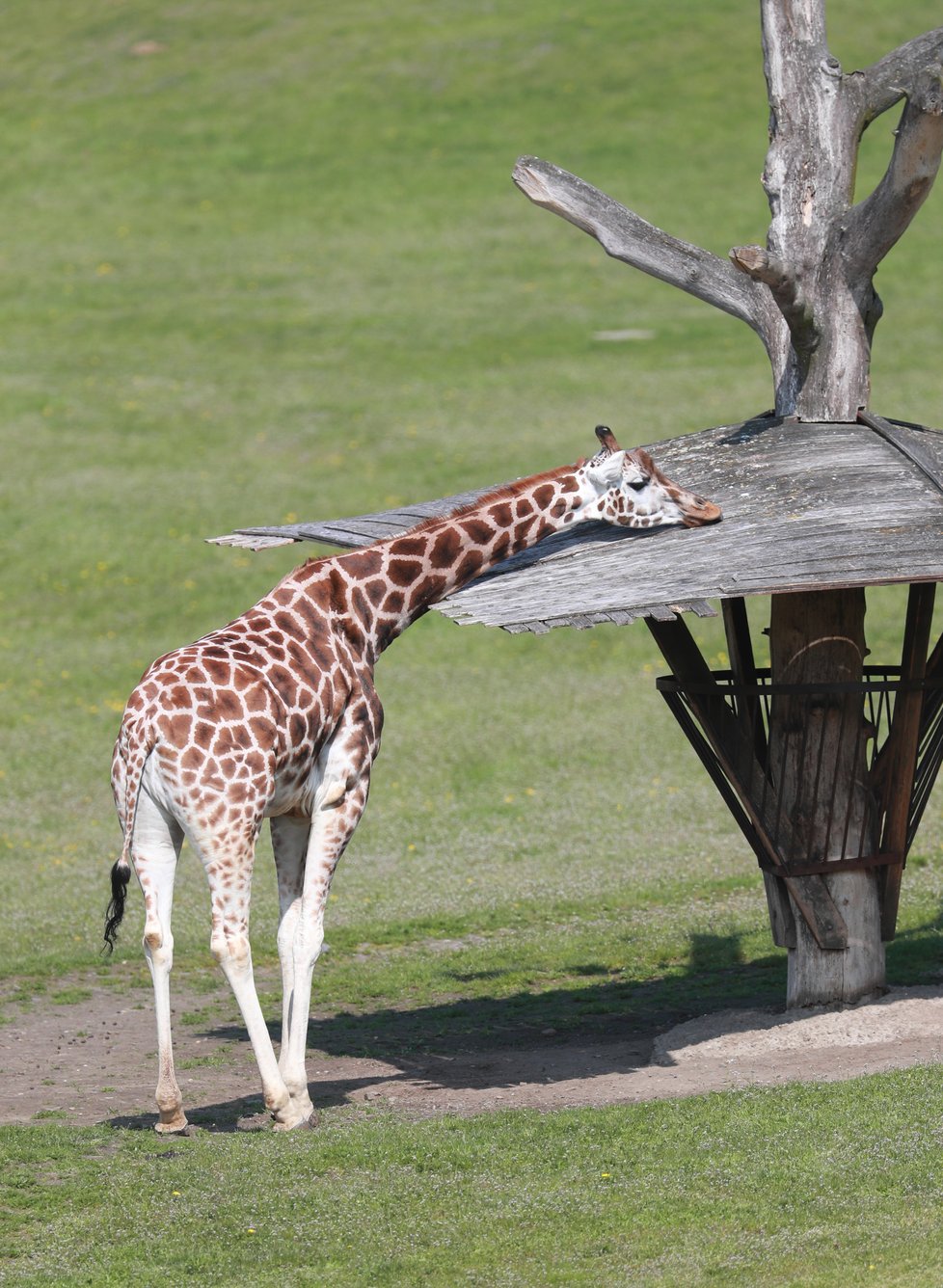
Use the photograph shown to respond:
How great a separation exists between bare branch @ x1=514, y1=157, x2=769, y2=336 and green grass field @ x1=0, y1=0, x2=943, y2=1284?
5.00m

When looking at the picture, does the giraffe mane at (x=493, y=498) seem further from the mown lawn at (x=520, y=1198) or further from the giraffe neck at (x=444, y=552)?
the mown lawn at (x=520, y=1198)

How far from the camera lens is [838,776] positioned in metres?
10.1

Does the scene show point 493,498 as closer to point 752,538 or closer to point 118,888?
point 752,538

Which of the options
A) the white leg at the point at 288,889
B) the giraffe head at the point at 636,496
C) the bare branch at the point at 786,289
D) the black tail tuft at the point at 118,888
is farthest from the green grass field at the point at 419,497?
the bare branch at the point at 786,289

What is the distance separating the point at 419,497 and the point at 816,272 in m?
15.8

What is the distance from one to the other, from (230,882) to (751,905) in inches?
274

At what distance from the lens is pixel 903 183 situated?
31.9 ft

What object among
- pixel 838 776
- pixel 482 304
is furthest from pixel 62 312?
pixel 838 776

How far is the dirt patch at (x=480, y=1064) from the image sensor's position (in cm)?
929

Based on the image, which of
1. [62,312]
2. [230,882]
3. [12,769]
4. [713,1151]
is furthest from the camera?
[62,312]

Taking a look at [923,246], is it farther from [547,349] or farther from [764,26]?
[764,26]

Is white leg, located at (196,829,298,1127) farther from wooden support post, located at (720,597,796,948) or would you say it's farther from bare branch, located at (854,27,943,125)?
bare branch, located at (854,27,943,125)

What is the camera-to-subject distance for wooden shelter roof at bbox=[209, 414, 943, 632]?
8.34m

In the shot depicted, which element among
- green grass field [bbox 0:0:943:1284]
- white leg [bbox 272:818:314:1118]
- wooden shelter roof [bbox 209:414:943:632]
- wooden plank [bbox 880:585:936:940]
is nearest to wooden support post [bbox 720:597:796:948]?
wooden plank [bbox 880:585:936:940]
